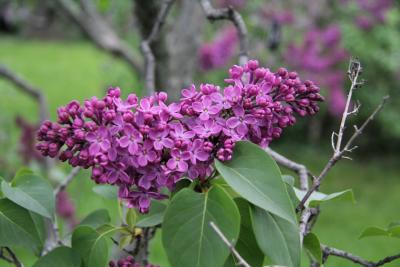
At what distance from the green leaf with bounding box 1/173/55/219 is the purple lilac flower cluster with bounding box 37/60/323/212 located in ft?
0.29

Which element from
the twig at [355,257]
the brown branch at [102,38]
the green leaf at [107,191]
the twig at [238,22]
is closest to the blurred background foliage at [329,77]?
the brown branch at [102,38]

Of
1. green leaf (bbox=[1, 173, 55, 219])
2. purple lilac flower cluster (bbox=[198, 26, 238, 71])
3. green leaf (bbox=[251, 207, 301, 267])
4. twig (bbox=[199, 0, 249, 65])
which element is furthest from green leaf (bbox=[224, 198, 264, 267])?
purple lilac flower cluster (bbox=[198, 26, 238, 71])

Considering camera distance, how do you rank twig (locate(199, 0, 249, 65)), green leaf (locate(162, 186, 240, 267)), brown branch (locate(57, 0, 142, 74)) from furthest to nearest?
brown branch (locate(57, 0, 142, 74)) → twig (locate(199, 0, 249, 65)) → green leaf (locate(162, 186, 240, 267))

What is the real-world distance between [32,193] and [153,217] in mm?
203

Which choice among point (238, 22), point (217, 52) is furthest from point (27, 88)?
point (217, 52)

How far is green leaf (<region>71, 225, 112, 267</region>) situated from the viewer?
90 cm

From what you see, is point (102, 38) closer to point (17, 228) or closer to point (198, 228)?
point (17, 228)

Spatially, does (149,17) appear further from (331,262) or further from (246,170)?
(331,262)

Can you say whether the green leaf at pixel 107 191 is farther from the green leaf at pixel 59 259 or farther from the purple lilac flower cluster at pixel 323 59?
the purple lilac flower cluster at pixel 323 59

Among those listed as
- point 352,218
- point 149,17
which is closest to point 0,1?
point 149,17

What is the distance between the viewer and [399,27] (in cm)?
691

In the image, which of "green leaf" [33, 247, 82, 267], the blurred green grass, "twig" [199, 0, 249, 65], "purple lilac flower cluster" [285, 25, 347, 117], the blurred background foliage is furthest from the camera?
"purple lilac flower cluster" [285, 25, 347, 117]

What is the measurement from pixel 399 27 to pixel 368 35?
547 millimetres

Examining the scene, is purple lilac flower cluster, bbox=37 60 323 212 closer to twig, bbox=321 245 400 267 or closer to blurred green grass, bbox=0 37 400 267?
twig, bbox=321 245 400 267
